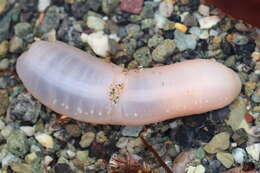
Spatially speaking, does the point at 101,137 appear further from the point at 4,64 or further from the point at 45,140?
the point at 4,64

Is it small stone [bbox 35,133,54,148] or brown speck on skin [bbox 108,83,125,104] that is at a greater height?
brown speck on skin [bbox 108,83,125,104]

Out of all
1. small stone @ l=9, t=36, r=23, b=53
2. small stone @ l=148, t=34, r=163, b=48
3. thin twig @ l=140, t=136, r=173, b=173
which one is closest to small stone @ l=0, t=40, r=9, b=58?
small stone @ l=9, t=36, r=23, b=53

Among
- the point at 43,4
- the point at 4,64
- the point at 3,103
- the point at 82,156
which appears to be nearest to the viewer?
the point at 82,156

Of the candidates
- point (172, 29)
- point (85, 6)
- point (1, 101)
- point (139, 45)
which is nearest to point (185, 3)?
point (172, 29)

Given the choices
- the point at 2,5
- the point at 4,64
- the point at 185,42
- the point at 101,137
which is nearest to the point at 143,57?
the point at 185,42

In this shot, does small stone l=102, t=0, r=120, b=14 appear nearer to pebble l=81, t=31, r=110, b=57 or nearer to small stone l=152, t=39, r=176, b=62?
pebble l=81, t=31, r=110, b=57

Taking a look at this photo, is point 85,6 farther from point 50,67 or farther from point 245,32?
point 245,32

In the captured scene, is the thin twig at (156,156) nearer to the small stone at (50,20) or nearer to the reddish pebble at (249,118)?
the reddish pebble at (249,118)
